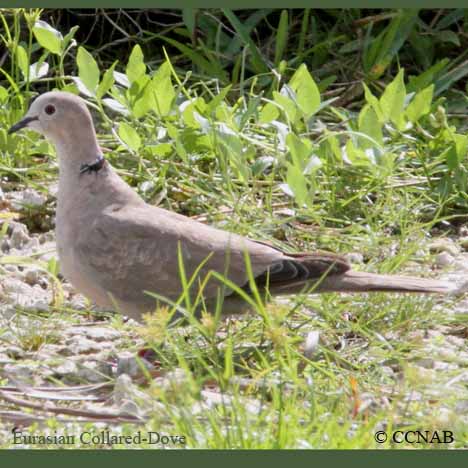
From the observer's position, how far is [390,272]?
3.97 metres

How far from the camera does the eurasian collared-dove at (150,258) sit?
139 inches

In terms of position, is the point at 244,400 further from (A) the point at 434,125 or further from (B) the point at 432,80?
(B) the point at 432,80

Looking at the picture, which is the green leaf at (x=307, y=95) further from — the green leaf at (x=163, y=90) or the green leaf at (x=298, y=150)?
the green leaf at (x=163, y=90)

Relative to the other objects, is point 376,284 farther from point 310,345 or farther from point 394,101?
point 394,101

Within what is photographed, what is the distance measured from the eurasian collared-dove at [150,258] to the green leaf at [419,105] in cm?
113

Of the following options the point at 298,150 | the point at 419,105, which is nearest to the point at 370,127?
the point at 419,105

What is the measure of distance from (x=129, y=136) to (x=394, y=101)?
966mm

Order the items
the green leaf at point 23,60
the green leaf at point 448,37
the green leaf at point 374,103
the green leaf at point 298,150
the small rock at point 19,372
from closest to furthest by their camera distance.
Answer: the small rock at point 19,372
the green leaf at point 298,150
the green leaf at point 374,103
the green leaf at point 23,60
the green leaf at point 448,37

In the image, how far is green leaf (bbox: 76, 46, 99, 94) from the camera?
15.0ft

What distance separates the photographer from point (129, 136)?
4.50 meters

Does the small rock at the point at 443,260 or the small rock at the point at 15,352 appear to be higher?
the small rock at the point at 443,260

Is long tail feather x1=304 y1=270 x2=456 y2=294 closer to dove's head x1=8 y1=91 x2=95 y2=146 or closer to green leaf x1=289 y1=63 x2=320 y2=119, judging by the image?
dove's head x1=8 y1=91 x2=95 y2=146

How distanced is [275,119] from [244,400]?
2.01m

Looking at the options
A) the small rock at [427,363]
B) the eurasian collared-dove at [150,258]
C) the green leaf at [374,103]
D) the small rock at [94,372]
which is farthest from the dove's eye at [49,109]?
the small rock at [427,363]
